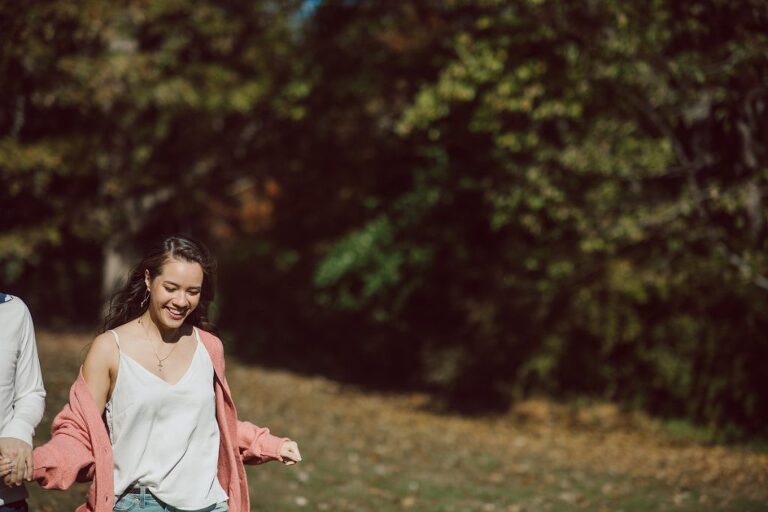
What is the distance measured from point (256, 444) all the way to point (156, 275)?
829 millimetres

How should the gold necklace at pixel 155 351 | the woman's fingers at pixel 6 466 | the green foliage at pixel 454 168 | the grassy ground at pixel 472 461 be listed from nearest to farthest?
the woman's fingers at pixel 6 466 → the gold necklace at pixel 155 351 → the grassy ground at pixel 472 461 → the green foliage at pixel 454 168

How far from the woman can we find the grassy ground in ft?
14.2

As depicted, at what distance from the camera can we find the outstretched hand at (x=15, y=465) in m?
2.93

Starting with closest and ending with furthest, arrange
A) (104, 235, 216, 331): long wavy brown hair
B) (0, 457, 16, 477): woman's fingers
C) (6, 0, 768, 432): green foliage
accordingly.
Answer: (0, 457, 16, 477): woman's fingers → (104, 235, 216, 331): long wavy brown hair → (6, 0, 768, 432): green foliage

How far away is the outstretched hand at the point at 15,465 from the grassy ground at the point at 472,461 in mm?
4506

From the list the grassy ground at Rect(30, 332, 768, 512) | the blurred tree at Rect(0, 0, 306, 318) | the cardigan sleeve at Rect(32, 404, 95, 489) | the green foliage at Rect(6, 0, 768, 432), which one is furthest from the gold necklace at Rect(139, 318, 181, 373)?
the blurred tree at Rect(0, 0, 306, 318)

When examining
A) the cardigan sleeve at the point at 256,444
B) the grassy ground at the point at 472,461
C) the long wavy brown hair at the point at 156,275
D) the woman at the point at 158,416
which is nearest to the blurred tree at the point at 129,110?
the grassy ground at the point at 472,461

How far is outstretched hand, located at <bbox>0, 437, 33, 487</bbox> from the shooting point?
2.93 meters

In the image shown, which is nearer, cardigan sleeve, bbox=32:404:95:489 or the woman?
cardigan sleeve, bbox=32:404:95:489

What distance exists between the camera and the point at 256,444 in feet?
11.6

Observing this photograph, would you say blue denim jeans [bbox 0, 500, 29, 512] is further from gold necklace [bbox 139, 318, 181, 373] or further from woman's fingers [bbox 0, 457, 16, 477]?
gold necklace [bbox 139, 318, 181, 373]

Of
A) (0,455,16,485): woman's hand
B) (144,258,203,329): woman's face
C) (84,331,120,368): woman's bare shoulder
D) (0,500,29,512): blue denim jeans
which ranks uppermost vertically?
(144,258,203,329): woman's face

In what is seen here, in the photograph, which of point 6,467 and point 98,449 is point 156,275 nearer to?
point 98,449

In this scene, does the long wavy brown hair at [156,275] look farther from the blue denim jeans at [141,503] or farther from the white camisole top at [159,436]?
the blue denim jeans at [141,503]
